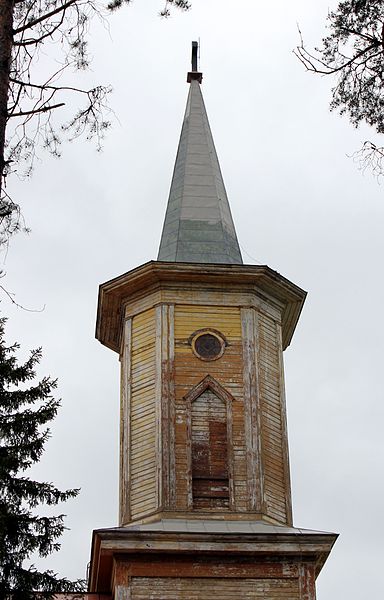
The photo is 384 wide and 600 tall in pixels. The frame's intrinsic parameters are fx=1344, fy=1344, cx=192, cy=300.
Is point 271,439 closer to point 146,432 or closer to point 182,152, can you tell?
point 146,432

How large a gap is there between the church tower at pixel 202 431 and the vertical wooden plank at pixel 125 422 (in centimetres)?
3

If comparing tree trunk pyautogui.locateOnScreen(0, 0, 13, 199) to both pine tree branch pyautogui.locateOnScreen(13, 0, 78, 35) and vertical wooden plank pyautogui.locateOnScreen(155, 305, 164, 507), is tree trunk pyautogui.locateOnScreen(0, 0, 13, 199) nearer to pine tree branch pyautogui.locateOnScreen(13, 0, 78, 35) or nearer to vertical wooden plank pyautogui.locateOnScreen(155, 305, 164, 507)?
Answer: pine tree branch pyautogui.locateOnScreen(13, 0, 78, 35)

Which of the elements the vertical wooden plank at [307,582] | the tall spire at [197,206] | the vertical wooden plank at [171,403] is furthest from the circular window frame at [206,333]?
the vertical wooden plank at [307,582]

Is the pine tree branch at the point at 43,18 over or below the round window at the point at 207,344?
below

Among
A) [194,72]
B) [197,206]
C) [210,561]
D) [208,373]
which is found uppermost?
[194,72]

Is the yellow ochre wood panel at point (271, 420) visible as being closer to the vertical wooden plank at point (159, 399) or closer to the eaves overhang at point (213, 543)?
the eaves overhang at point (213, 543)

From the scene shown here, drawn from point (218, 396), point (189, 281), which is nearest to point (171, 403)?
point (218, 396)

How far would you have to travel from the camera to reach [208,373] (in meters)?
24.5

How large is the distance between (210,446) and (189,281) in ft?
10.9

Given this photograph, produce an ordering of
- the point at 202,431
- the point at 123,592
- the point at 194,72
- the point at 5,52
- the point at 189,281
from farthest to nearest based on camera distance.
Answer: the point at 194,72 → the point at 189,281 → the point at 202,431 → the point at 123,592 → the point at 5,52

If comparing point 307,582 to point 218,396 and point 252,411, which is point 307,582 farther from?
point 218,396

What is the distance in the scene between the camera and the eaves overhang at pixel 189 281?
2511 cm

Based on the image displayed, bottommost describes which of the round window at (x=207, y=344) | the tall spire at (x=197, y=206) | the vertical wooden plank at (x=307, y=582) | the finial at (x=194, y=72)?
the vertical wooden plank at (x=307, y=582)

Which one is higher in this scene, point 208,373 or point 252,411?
point 208,373
